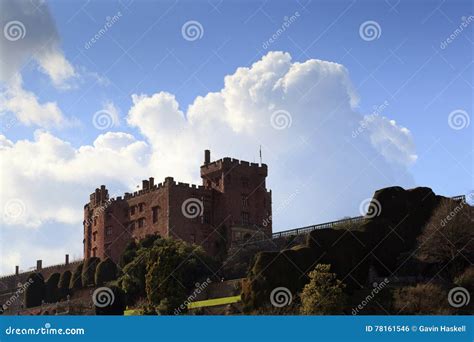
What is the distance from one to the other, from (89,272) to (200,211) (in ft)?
43.6

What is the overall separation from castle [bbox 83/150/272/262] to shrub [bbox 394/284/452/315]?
38.9 meters

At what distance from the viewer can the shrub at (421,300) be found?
42219 millimetres

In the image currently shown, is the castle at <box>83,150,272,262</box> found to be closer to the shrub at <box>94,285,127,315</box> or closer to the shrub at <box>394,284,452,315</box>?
the shrub at <box>94,285,127,315</box>

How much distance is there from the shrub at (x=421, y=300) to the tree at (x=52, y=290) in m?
49.0

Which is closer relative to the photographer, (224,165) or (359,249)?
(359,249)

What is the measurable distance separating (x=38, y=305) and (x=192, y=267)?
25.9m

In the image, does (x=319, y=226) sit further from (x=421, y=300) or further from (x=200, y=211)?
(x=200, y=211)

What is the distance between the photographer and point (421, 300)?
43031 mm

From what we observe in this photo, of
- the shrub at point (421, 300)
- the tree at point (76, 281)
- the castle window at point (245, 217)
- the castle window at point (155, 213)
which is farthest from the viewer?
the castle window at point (245, 217)

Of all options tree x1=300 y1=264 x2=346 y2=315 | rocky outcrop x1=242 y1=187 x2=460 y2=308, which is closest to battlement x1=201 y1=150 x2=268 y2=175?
rocky outcrop x1=242 y1=187 x2=460 y2=308

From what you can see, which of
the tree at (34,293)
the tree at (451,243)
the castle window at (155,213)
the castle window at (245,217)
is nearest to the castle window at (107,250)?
the castle window at (155,213)

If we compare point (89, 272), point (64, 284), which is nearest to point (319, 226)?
point (89, 272)

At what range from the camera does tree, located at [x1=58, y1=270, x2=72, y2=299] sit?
273 ft

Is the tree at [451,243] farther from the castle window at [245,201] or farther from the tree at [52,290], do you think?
the tree at [52,290]
